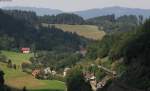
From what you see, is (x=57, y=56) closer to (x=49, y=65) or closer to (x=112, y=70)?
(x=49, y=65)

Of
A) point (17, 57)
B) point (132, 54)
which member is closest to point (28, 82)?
point (132, 54)

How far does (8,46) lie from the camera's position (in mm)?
174000

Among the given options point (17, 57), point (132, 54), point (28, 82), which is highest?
point (132, 54)

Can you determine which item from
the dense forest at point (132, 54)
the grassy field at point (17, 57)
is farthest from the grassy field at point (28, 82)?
the grassy field at point (17, 57)

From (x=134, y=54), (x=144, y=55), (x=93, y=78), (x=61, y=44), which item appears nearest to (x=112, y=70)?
(x=93, y=78)

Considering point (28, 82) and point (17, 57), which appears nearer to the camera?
point (28, 82)

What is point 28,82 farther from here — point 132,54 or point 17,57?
point 17,57

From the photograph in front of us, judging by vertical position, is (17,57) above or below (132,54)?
below

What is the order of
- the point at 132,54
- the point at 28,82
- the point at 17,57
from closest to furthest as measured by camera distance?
the point at 132,54 < the point at 28,82 < the point at 17,57

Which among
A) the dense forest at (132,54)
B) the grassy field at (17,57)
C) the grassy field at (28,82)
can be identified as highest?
the dense forest at (132,54)

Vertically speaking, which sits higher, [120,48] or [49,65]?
[120,48]

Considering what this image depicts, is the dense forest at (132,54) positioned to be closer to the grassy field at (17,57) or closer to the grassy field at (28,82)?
the grassy field at (28,82)

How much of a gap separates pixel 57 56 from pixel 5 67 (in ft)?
131

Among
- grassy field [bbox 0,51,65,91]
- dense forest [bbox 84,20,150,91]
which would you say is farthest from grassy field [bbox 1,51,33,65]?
dense forest [bbox 84,20,150,91]
